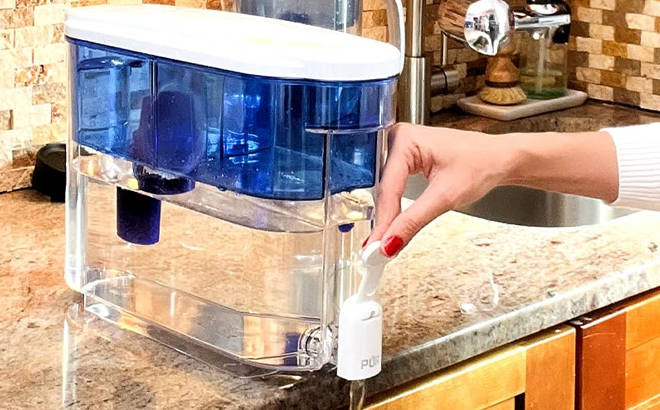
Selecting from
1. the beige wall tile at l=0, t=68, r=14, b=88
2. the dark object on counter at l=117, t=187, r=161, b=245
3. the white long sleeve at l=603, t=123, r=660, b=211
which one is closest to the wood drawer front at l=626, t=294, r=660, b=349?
the white long sleeve at l=603, t=123, r=660, b=211

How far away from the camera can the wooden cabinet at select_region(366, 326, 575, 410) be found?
1220 millimetres

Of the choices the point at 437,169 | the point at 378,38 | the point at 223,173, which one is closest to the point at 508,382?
the point at 437,169

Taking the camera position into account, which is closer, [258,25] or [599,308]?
[258,25]

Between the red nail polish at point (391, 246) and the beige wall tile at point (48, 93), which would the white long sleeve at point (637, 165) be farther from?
the beige wall tile at point (48, 93)

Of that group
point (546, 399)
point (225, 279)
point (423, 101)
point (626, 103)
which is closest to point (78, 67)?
point (225, 279)

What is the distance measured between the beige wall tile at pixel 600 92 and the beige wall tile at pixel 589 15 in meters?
0.12

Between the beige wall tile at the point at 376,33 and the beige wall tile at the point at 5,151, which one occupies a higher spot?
the beige wall tile at the point at 376,33

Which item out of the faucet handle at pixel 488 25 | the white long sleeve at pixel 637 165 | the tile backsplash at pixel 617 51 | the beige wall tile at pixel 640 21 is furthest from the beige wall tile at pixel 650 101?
the white long sleeve at pixel 637 165

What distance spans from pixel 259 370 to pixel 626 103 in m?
1.29

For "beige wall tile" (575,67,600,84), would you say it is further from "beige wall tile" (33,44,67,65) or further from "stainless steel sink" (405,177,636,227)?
"beige wall tile" (33,44,67,65)

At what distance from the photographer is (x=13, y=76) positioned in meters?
1.59

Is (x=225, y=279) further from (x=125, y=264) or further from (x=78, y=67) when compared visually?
(x=78, y=67)

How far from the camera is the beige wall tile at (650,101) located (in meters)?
2.19

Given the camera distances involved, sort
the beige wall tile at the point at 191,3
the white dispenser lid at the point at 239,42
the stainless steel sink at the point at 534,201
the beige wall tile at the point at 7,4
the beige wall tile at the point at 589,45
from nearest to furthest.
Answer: the white dispenser lid at the point at 239,42, the beige wall tile at the point at 7,4, the beige wall tile at the point at 191,3, the stainless steel sink at the point at 534,201, the beige wall tile at the point at 589,45
